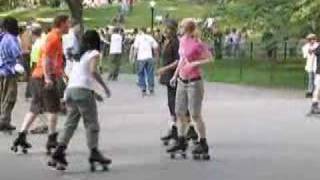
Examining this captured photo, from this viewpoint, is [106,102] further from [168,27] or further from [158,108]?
[168,27]

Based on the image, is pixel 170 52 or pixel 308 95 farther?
pixel 308 95

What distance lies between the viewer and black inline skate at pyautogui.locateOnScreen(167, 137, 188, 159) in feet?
43.5

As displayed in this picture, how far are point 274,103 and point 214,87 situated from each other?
6524mm

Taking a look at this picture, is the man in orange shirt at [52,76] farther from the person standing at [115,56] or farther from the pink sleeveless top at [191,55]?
the person standing at [115,56]

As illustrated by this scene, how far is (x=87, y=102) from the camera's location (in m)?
11.9

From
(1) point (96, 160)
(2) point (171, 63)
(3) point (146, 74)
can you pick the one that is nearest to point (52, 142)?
(1) point (96, 160)

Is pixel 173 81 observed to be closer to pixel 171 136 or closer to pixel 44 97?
pixel 171 136

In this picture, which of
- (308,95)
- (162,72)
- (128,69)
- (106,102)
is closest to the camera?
(162,72)

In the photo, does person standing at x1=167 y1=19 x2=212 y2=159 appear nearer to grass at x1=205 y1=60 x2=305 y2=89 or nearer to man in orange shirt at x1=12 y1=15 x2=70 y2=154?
man in orange shirt at x1=12 y1=15 x2=70 y2=154

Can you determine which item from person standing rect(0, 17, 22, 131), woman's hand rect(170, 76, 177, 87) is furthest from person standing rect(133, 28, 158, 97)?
→ woman's hand rect(170, 76, 177, 87)

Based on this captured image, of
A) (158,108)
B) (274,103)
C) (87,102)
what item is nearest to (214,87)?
(274,103)

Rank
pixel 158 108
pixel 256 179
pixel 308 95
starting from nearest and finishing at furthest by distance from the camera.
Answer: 1. pixel 256 179
2. pixel 158 108
3. pixel 308 95

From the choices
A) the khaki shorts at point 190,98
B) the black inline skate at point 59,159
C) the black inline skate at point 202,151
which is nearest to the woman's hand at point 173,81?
the khaki shorts at point 190,98

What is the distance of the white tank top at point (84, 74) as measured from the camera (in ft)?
38.9
